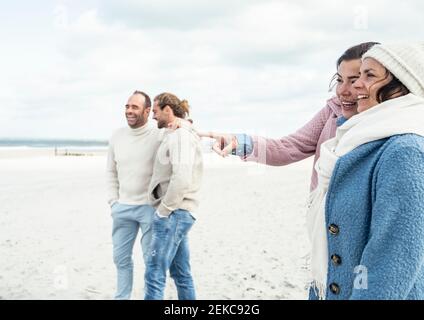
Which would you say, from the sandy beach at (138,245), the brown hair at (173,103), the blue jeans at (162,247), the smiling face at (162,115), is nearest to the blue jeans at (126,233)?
the blue jeans at (162,247)

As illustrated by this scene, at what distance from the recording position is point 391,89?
1.44 m

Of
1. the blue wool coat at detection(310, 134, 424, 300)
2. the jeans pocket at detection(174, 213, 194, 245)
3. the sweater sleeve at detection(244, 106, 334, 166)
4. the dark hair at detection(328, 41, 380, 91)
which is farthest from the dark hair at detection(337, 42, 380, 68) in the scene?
the jeans pocket at detection(174, 213, 194, 245)

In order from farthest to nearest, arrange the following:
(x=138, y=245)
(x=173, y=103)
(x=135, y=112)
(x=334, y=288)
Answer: (x=138, y=245), (x=135, y=112), (x=173, y=103), (x=334, y=288)

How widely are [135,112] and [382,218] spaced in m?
3.25

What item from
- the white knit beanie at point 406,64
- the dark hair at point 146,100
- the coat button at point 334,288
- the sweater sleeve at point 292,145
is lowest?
the coat button at point 334,288

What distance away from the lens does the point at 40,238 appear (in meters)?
7.27

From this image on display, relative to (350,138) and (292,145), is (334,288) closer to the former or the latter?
(350,138)

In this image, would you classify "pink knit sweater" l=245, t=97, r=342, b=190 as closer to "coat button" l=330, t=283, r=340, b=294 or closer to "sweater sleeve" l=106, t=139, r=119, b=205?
"coat button" l=330, t=283, r=340, b=294

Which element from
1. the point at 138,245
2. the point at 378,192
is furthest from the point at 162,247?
the point at 138,245

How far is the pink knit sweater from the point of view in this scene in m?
2.41

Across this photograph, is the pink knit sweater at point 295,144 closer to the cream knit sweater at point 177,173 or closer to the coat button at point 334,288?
the coat button at point 334,288

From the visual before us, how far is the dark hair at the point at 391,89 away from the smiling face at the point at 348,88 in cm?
59

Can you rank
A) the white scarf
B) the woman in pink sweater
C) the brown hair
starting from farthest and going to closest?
the brown hair, the woman in pink sweater, the white scarf

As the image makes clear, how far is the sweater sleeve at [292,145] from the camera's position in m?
2.42
